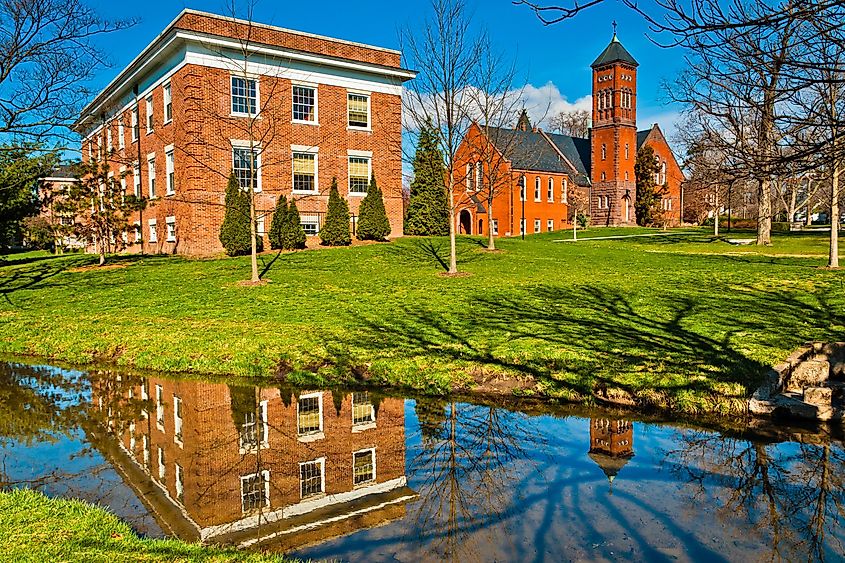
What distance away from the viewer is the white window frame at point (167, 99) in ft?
87.4

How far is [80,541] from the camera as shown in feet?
14.2

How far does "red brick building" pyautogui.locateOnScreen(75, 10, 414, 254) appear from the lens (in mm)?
25234

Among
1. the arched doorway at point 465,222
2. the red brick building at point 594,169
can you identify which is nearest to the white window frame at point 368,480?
the red brick building at point 594,169

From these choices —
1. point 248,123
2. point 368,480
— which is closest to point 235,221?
point 248,123

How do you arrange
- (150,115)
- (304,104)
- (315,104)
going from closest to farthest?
(304,104)
(315,104)
(150,115)

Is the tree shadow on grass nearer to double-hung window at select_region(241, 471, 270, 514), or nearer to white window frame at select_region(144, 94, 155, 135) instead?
double-hung window at select_region(241, 471, 270, 514)

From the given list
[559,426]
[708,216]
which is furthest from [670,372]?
[708,216]

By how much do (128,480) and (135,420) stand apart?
2.26 metres

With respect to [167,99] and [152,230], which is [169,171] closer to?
[167,99]

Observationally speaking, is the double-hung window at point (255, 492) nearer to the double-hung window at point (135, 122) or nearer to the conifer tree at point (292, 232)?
the conifer tree at point (292, 232)

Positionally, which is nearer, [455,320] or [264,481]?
[264,481]

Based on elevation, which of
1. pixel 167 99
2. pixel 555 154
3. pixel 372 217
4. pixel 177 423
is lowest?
pixel 177 423

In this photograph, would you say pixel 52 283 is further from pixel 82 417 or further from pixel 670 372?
pixel 670 372

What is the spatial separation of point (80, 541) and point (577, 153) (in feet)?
198
